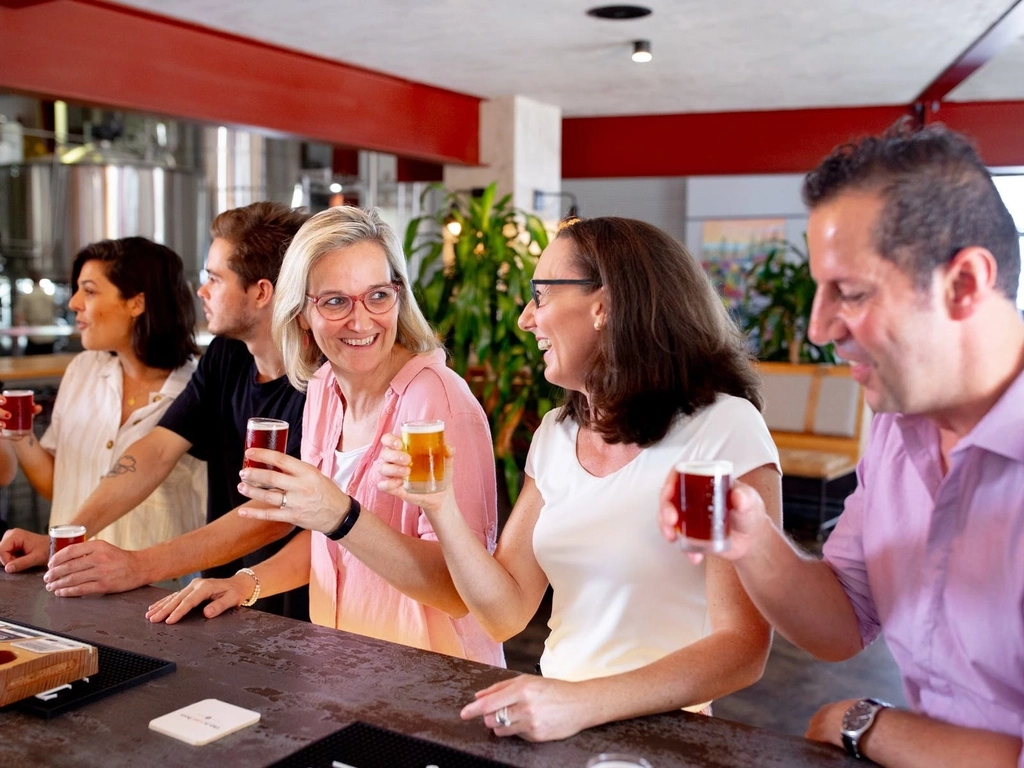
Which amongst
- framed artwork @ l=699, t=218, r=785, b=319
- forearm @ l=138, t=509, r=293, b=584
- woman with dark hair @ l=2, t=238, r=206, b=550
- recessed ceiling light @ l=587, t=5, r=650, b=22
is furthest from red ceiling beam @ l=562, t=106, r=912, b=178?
forearm @ l=138, t=509, r=293, b=584

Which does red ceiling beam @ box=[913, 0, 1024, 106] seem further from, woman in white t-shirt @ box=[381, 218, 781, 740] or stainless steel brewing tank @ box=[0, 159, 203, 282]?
stainless steel brewing tank @ box=[0, 159, 203, 282]

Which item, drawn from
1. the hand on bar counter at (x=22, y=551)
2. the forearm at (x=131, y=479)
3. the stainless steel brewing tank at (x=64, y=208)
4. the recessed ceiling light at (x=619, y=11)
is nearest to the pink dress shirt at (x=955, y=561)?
the hand on bar counter at (x=22, y=551)

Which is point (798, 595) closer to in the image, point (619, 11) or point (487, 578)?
point (487, 578)

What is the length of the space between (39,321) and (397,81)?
4166mm

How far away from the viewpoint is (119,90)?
18.0 ft

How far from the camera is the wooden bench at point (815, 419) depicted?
24.2 ft

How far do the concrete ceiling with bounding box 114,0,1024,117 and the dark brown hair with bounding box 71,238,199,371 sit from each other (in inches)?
104

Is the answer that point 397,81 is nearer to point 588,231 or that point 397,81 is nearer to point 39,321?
point 39,321

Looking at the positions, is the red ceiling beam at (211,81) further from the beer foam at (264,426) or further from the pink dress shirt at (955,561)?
the pink dress shirt at (955,561)

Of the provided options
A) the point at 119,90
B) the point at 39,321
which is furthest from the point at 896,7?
the point at 39,321

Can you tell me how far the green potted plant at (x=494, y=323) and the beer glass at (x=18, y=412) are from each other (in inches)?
129

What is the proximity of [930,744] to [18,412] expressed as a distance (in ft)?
7.94

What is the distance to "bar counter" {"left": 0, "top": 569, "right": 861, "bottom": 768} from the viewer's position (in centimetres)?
142

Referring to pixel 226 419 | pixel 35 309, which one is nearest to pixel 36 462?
pixel 226 419
